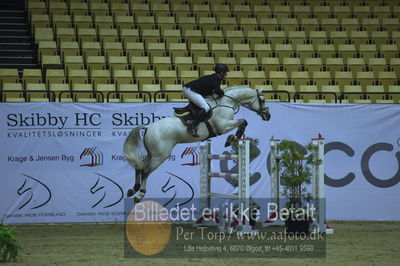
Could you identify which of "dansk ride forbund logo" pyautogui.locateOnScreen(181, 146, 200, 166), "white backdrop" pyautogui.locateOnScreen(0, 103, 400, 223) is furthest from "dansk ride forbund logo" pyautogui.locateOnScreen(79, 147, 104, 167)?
"dansk ride forbund logo" pyautogui.locateOnScreen(181, 146, 200, 166)

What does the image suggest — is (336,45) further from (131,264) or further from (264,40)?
(131,264)

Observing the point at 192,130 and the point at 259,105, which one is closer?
the point at 192,130

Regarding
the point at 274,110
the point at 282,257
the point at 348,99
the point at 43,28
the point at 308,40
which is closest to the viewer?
the point at 282,257

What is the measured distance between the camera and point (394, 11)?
1862cm

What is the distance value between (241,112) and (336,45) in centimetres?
573

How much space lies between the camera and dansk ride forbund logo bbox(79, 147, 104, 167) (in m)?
12.1

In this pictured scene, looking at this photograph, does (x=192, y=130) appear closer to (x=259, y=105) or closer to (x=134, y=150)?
(x=134, y=150)

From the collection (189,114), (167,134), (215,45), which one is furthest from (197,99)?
(215,45)

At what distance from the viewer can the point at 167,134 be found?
34.4 feet

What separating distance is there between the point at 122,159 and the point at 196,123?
241 cm

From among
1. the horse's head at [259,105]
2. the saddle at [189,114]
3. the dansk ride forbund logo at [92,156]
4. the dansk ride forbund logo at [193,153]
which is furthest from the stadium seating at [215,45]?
the horse's head at [259,105]

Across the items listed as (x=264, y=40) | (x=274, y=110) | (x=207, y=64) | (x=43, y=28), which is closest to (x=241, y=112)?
(x=274, y=110)

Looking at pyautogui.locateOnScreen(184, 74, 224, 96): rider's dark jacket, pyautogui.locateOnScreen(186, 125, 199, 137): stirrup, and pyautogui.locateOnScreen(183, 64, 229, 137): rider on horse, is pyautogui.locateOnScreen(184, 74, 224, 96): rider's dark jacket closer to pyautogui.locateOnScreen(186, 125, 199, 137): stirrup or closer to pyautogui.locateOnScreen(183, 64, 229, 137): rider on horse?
pyautogui.locateOnScreen(183, 64, 229, 137): rider on horse

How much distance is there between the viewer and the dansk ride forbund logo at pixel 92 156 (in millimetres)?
12109
